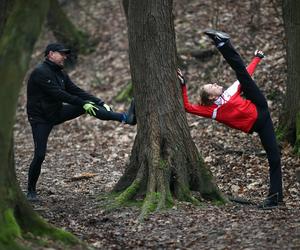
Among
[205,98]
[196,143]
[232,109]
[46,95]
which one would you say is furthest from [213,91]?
[196,143]

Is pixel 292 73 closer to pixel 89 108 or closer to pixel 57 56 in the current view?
pixel 89 108

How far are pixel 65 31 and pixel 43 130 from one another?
11.0 metres

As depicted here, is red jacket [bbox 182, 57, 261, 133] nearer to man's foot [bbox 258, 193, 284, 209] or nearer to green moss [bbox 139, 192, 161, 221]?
man's foot [bbox 258, 193, 284, 209]

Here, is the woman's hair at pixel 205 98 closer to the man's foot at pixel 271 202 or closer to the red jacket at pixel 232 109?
the red jacket at pixel 232 109

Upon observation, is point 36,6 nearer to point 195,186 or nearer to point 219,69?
point 195,186

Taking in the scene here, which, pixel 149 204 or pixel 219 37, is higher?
pixel 219 37

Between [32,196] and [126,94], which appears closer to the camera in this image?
[32,196]

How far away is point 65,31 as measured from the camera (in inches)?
771

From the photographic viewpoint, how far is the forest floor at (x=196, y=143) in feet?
24.0

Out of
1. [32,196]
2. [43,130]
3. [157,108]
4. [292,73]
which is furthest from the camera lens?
[292,73]

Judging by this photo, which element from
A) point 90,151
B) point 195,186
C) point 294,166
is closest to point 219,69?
point 90,151

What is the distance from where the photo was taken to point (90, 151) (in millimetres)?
13508

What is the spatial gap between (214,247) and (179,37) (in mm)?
11059

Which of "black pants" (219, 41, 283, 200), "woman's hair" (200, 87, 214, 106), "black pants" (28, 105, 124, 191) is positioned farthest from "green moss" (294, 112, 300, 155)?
"black pants" (28, 105, 124, 191)
